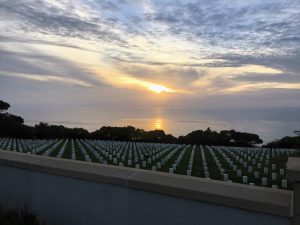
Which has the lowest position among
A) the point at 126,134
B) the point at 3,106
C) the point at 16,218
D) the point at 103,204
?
the point at 16,218

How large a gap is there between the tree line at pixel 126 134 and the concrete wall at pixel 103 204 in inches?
1723

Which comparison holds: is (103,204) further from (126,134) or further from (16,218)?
(126,134)

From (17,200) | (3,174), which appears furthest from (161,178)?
(3,174)

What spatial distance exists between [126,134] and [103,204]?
52.3 meters

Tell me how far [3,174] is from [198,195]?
3.66 m

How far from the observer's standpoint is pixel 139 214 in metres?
4.95

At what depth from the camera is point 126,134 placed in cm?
5750

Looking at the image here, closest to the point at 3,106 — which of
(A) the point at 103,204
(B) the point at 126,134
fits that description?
(B) the point at 126,134

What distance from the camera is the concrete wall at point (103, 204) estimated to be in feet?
14.0

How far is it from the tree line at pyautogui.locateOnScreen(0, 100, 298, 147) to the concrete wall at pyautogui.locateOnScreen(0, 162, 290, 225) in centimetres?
4376

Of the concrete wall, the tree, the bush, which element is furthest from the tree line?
the bush

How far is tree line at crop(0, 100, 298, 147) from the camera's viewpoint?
5234 cm

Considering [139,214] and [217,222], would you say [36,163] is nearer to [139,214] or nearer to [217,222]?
[139,214]

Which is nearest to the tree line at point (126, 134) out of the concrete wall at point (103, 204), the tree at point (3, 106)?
the tree at point (3, 106)
